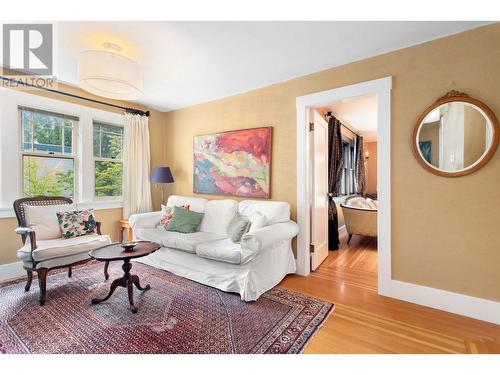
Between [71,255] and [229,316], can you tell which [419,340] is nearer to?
[229,316]

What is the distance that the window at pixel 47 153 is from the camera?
309cm

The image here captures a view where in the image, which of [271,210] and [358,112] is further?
[358,112]

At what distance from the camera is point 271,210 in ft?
9.55

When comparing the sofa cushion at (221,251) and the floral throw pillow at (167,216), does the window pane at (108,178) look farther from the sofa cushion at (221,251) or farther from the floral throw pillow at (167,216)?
the sofa cushion at (221,251)

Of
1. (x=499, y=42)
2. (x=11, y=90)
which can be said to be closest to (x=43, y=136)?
(x=11, y=90)

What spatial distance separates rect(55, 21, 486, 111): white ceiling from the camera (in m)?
2.01

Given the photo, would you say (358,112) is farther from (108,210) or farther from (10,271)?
(10,271)

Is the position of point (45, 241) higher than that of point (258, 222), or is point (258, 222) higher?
point (258, 222)

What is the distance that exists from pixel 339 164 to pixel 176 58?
3165mm

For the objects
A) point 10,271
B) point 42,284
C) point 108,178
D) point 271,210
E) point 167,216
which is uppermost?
point 108,178

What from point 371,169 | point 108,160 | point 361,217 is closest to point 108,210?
point 108,160

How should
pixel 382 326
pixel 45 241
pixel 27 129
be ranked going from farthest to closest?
pixel 27 129 → pixel 45 241 → pixel 382 326

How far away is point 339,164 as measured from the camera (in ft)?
14.3

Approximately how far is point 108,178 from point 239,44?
9.92 ft
